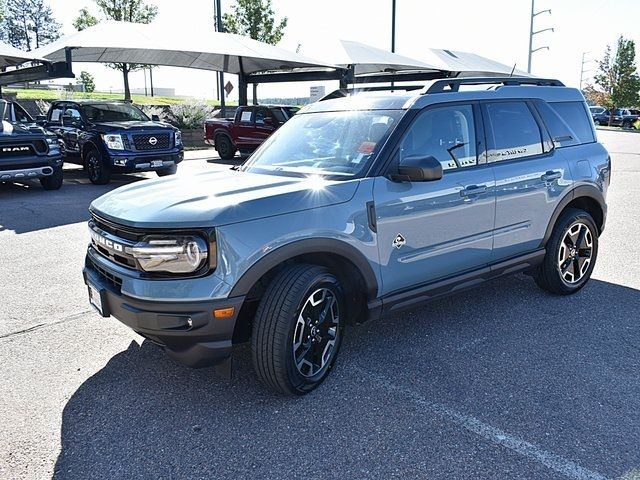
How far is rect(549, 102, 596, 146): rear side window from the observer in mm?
4863

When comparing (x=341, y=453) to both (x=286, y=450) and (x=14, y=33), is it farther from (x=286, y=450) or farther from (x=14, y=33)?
(x=14, y=33)

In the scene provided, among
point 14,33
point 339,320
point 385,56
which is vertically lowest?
point 339,320

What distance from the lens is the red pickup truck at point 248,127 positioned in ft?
53.9

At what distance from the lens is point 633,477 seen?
8.15 ft

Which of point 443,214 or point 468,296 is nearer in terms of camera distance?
point 443,214

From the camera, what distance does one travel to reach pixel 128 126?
37.8 feet

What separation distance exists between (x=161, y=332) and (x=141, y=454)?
606 millimetres

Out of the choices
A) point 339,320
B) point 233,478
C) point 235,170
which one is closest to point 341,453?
point 233,478

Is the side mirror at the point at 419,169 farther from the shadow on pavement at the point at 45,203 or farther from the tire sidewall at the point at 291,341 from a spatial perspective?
the shadow on pavement at the point at 45,203

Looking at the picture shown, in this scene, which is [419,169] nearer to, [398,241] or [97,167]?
[398,241]

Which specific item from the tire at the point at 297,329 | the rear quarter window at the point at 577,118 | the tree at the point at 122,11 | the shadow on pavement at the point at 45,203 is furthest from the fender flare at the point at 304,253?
the tree at the point at 122,11

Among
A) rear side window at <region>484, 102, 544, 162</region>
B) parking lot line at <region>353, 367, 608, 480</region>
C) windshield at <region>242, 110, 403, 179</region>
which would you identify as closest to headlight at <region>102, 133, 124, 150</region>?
windshield at <region>242, 110, 403, 179</region>

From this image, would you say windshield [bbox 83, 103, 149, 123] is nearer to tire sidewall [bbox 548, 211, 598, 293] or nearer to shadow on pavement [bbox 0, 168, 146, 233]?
shadow on pavement [bbox 0, 168, 146, 233]

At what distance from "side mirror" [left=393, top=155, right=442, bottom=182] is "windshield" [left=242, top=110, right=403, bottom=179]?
10.0 inches
